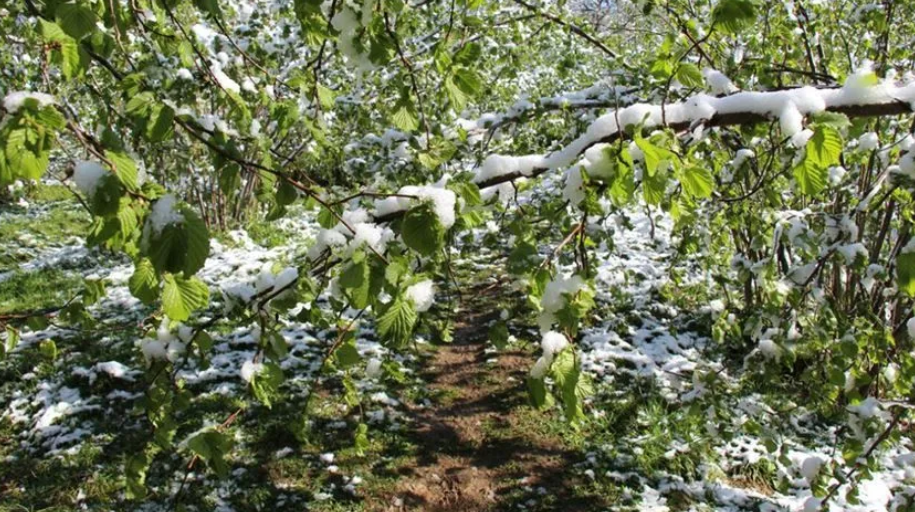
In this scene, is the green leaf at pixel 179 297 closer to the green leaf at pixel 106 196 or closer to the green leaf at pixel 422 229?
the green leaf at pixel 106 196

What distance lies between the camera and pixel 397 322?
1.37 metres

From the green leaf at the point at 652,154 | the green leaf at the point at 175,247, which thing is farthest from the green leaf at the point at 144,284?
the green leaf at the point at 652,154

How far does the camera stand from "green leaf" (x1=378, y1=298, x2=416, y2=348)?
135cm

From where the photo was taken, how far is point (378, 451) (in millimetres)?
3893

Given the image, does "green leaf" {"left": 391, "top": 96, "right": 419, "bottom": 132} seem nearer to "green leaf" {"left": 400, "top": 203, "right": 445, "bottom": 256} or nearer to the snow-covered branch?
the snow-covered branch

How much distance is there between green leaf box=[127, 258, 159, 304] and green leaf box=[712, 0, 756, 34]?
1.47 metres

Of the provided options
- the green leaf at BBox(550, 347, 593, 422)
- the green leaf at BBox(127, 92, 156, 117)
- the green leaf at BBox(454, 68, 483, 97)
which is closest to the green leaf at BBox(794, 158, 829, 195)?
the green leaf at BBox(550, 347, 593, 422)

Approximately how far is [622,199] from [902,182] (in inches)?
46.3

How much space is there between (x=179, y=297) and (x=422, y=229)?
58cm

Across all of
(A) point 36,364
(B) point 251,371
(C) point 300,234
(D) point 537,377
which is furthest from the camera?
(C) point 300,234

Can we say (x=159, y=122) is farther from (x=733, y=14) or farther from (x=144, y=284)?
(x=733, y=14)

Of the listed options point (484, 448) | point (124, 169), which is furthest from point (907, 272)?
point (484, 448)

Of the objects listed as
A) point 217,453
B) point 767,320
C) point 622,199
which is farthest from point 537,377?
point 767,320

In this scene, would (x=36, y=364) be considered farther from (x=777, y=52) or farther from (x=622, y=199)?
(x=777, y=52)
